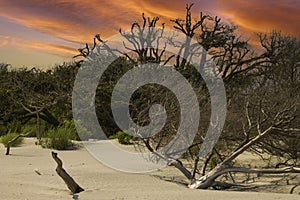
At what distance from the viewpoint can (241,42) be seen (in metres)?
28.5

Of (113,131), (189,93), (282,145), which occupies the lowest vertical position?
(113,131)

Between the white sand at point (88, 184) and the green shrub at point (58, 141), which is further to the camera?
the green shrub at point (58, 141)

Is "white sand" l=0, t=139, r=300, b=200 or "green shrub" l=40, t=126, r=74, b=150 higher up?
"white sand" l=0, t=139, r=300, b=200

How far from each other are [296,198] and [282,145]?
9.99 ft

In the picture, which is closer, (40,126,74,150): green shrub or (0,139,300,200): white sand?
(0,139,300,200): white sand

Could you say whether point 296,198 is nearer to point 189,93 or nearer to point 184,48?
point 189,93

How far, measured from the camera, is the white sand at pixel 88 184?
6855 mm

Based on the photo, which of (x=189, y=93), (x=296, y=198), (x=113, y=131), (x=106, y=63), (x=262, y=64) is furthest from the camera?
(x=262, y=64)

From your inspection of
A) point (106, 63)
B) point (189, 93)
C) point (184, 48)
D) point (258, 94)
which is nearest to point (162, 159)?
Answer: point (189, 93)

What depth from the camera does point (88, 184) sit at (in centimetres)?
813

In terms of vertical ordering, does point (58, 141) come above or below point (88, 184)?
below

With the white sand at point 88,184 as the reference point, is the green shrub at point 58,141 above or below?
→ below

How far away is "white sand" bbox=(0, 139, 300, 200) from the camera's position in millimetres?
6855

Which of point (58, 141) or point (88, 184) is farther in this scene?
point (58, 141)
